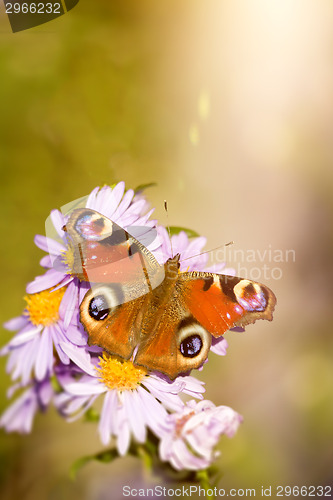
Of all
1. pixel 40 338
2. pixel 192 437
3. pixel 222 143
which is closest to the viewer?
pixel 192 437

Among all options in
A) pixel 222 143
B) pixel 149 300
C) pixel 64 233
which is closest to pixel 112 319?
pixel 149 300

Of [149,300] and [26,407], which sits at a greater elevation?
[149,300]

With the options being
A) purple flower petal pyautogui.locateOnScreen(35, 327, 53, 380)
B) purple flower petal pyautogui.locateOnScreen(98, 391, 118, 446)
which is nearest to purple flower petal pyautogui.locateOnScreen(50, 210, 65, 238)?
purple flower petal pyautogui.locateOnScreen(35, 327, 53, 380)

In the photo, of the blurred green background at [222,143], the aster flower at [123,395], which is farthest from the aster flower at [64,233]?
the blurred green background at [222,143]

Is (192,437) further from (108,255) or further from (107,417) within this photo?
(108,255)

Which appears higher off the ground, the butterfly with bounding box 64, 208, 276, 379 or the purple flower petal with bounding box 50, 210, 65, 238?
the purple flower petal with bounding box 50, 210, 65, 238

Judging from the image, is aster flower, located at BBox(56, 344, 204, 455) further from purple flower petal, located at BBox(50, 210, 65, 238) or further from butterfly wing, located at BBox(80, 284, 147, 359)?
purple flower petal, located at BBox(50, 210, 65, 238)

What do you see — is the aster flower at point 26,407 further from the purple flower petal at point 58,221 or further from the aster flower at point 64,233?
the purple flower petal at point 58,221
